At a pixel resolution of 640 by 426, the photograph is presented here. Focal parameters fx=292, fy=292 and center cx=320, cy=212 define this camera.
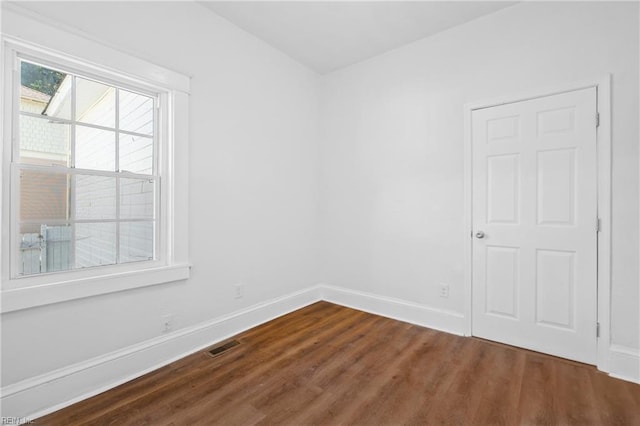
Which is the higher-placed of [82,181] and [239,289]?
[82,181]

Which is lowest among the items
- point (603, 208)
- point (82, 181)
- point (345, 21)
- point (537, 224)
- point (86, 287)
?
point (86, 287)

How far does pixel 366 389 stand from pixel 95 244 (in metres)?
2.12

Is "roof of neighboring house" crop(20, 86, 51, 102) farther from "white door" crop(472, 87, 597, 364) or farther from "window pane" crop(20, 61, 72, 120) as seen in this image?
"white door" crop(472, 87, 597, 364)

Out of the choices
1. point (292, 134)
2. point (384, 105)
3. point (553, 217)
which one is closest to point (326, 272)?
point (292, 134)

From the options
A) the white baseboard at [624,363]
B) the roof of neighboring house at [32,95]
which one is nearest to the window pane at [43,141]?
the roof of neighboring house at [32,95]

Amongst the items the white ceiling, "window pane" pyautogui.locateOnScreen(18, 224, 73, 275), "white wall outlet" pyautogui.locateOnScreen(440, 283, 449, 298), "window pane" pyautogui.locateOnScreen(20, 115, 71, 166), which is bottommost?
"white wall outlet" pyautogui.locateOnScreen(440, 283, 449, 298)

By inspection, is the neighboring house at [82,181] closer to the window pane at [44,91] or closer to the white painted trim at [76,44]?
the window pane at [44,91]

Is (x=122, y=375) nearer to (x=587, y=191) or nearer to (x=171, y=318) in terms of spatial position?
(x=171, y=318)

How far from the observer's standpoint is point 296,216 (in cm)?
359

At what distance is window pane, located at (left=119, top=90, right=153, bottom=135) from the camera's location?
2195 mm

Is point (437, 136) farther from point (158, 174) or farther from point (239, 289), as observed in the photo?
point (158, 174)

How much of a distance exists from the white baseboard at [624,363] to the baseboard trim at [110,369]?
2926 millimetres

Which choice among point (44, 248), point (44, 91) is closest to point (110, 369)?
point (44, 248)

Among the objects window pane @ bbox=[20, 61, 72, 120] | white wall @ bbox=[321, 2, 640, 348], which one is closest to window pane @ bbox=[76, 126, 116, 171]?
window pane @ bbox=[20, 61, 72, 120]
